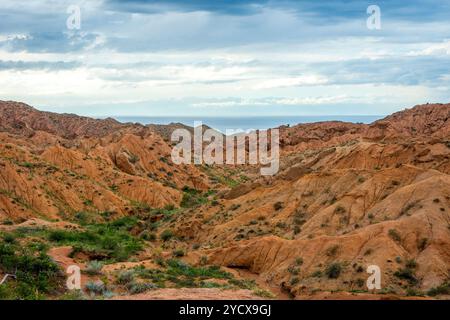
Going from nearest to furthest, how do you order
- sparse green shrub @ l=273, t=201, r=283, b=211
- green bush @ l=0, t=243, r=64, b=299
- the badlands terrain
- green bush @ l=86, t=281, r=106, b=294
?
green bush @ l=0, t=243, r=64, b=299
green bush @ l=86, t=281, r=106, b=294
the badlands terrain
sparse green shrub @ l=273, t=201, r=283, b=211

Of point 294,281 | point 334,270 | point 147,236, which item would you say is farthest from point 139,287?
point 147,236

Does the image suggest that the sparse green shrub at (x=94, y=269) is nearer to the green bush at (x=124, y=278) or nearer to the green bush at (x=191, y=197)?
the green bush at (x=124, y=278)

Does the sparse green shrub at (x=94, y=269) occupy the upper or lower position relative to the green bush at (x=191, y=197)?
upper

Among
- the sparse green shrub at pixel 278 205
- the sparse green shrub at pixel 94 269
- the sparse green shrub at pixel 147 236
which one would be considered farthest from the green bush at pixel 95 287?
the sparse green shrub at pixel 147 236

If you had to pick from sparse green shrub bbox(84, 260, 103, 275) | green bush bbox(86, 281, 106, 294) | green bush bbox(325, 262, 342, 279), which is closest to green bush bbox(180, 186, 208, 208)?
green bush bbox(325, 262, 342, 279)

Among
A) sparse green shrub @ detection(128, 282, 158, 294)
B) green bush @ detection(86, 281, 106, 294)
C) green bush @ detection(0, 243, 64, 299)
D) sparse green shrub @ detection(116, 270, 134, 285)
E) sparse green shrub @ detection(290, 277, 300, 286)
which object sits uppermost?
green bush @ detection(0, 243, 64, 299)

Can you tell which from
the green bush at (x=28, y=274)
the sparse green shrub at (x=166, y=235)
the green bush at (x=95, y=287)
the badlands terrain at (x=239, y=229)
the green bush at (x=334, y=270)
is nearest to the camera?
the green bush at (x=28, y=274)

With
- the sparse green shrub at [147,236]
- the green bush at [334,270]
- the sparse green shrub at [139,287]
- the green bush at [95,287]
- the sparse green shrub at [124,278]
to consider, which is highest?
the green bush at [95,287]

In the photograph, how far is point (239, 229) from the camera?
34.1m

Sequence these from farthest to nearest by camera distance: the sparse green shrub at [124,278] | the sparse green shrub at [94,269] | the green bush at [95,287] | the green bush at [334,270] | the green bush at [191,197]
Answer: the green bush at [191,197]
the green bush at [334,270]
the sparse green shrub at [94,269]
the sparse green shrub at [124,278]
the green bush at [95,287]

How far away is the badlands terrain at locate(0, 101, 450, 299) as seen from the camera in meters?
18.0

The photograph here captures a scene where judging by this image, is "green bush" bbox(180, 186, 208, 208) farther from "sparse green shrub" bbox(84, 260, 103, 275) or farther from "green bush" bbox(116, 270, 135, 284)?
"green bush" bbox(116, 270, 135, 284)

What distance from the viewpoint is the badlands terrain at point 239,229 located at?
18.0 metres
